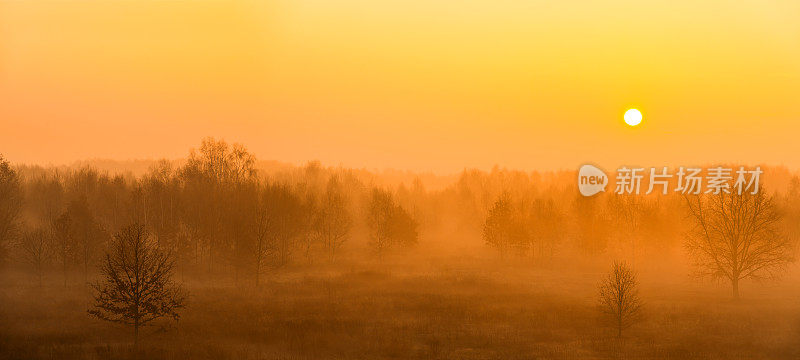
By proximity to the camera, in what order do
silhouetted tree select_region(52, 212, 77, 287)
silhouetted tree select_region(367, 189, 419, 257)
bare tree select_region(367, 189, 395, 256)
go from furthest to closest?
1. silhouetted tree select_region(367, 189, 419, 257)
2. bare tree select_region(367, 189, 395, 256)
3. silhouetted tree select_region(52, 212, 77, 287)

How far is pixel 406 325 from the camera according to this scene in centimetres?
3669

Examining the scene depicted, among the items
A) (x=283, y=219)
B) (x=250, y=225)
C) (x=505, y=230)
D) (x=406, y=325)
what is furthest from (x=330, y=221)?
(x=406, y=325)

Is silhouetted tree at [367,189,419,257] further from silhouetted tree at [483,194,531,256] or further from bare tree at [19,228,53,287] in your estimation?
bare tree at [19,228,53,287]

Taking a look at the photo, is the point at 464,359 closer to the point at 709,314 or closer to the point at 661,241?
the point at 709,314

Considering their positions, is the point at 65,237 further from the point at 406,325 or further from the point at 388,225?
the point at 406,325

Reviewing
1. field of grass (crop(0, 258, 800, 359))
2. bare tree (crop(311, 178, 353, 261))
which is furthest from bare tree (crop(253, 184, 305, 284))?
field of grass (crop(0, 258, 800, 359))

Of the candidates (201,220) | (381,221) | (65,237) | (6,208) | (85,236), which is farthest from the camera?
(381,221)

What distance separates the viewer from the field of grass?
3025 cm

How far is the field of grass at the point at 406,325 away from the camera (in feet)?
99.2

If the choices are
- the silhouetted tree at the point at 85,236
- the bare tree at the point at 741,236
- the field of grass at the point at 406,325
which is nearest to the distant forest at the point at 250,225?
the silhouetted tree at the point at 85,236

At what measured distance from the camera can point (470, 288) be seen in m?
53.3

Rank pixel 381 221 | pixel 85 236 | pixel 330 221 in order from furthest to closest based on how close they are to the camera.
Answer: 1. pixel 330 221
2. pixel 381 221
3. pixel 85 236

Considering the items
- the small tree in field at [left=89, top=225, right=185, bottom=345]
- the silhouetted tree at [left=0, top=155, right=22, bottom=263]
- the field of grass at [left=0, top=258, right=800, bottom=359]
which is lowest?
the field of grass at [left=0, top=258, right=800, bottom=359]

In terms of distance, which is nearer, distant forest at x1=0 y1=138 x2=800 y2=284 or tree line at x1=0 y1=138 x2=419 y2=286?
tree line at x1=0 y1=138 x2=419 y2=286
